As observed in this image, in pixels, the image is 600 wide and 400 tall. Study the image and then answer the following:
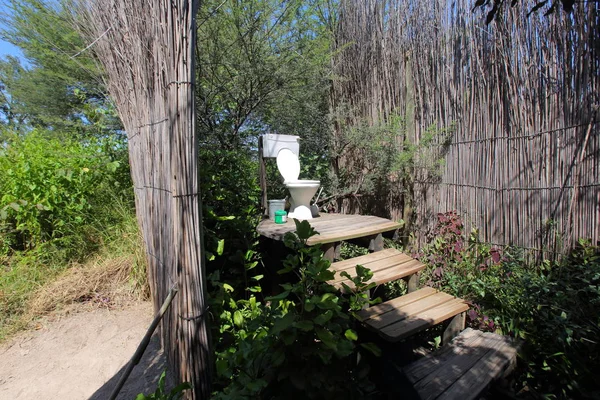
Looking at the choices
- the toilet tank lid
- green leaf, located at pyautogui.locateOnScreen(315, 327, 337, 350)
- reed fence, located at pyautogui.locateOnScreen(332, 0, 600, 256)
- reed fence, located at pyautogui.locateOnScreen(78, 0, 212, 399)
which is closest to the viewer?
green leaf, located at pyautogui.locateOnScreen(315, 327, 337, 350)

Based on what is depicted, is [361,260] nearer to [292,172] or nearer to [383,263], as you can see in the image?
[383,263]

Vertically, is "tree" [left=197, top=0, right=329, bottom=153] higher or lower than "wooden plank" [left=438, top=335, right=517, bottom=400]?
higher

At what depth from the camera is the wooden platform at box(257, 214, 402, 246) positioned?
8.02 feet

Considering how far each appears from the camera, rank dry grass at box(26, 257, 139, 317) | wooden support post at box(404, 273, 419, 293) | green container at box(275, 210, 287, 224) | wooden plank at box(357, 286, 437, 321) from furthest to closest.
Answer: green container at box(275, 210, 287, 224) → dry grass at box(26, 257, 139, 317) → wooden support post at box(404, 273, 419, 293) → wooden plank at box(357, 286, 437, 321)

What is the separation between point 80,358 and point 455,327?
255cm

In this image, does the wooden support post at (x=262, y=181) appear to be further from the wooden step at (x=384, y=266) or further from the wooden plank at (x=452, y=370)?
the wooden plank at (x=452, y=370)

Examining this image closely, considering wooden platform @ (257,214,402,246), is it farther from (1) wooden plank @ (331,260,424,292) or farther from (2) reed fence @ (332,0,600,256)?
(2) reed fence @ (332,0,600,256)

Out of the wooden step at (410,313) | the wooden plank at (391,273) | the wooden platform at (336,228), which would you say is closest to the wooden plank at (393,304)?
the wooden step at (410,313)

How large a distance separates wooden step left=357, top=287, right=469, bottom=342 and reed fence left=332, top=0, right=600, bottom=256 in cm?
88

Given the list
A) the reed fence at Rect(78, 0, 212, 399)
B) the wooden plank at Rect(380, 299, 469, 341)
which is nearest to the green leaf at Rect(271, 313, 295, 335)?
the reed fence at Rect(78, 0, 212, 399)

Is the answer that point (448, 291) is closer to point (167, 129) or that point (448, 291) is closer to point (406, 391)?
point (406, 391)

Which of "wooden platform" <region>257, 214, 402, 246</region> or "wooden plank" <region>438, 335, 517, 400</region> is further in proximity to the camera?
"wooden platform" <region>257, 214, 402, 246</region>

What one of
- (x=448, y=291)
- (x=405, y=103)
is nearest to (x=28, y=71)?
(x=405, y=103)

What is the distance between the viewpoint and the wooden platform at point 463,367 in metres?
1.58
